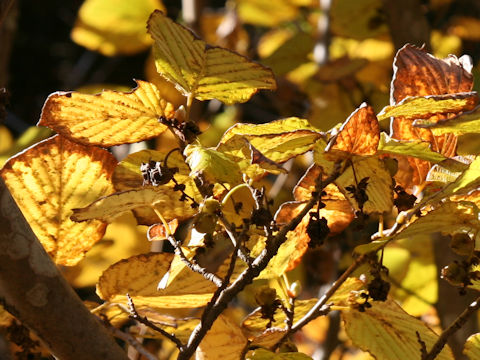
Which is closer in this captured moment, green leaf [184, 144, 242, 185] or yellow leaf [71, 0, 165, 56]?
green leaf [184, 144, 242, 185]

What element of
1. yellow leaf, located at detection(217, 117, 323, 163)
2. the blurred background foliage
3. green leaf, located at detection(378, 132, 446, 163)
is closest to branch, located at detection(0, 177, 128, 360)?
yellow leaf, located at detection(217, 117, 323, 163)

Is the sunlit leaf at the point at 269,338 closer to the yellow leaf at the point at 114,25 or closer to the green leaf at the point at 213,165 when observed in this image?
the green leaf at the point at 213,165

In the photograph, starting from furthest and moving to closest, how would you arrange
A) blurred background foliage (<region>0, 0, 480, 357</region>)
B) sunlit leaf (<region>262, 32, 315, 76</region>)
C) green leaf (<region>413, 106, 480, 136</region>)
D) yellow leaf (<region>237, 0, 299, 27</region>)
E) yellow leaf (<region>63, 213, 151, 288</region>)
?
yellow leaf (<region>237, 0, 299, 27</region>) → sunlit leaf (<region>262, 32, 315, 76</region>) → blurred background foliage (<region>0, 0, 480, 357</region>) → yellow leaf (<region>63, 213, 151, 288</region>) → green leaf (<region>413, 106, 480, 136</region>)

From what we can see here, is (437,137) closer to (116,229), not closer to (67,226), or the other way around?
(67,226)

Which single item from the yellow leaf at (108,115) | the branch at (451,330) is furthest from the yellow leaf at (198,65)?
the branch at (451,330)

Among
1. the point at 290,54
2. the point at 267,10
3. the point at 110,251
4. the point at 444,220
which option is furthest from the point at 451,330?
the point at 267,10

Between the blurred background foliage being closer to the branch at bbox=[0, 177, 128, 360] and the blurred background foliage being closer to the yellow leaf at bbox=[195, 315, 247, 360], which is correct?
the yellow leaf at bbox=[195, 315, 247, 360]

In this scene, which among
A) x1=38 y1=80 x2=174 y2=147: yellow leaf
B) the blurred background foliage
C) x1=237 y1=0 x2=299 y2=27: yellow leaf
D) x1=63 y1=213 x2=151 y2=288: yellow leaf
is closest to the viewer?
x1=38 y1=80 x2=174 y2=147: yellow leaf

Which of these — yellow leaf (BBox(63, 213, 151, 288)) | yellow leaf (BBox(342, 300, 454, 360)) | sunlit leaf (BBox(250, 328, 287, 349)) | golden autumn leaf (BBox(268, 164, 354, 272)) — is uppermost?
golden autumn leaf (BBox(268, 164, 354, 272))
